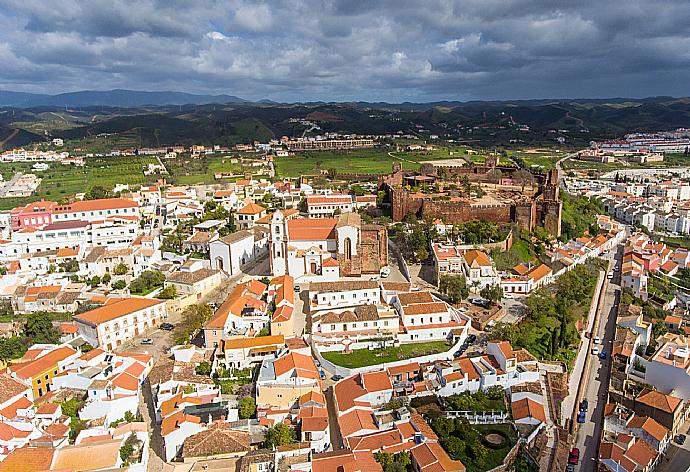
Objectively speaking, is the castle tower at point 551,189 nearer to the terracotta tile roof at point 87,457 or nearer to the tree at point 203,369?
the tree at point 203,369

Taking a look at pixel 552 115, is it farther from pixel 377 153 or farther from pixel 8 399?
pixel 8 399

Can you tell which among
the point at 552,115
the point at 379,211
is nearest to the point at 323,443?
the point at 379,211

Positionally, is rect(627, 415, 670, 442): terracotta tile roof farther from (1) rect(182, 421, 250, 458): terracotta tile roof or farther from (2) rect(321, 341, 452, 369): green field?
(1) rect(182, 421, 250, 458): terracotta tile roof

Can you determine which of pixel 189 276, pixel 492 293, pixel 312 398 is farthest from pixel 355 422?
pixel 189 276

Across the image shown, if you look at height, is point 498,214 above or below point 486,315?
above

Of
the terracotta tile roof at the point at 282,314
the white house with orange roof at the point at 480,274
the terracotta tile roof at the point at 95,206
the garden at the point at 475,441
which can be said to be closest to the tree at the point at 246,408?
the terracotta tile roof at the point at 282,314

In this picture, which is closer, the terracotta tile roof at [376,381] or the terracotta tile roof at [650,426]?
the terracotta tile roof at [650,426]

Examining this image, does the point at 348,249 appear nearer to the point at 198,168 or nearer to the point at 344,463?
the point at 344,463

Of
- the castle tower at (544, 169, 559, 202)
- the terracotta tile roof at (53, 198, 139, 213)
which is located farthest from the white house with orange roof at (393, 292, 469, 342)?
the terracotta tile roof at (53, 198, 139, 213)
